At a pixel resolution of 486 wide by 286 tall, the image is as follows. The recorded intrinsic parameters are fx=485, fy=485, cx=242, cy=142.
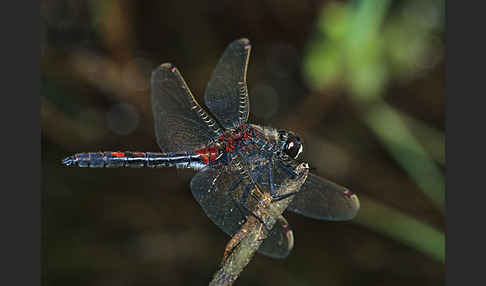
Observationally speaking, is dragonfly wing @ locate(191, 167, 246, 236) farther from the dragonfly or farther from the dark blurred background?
the dark blurred background

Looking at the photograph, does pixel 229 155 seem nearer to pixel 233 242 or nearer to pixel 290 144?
pixel 290 144

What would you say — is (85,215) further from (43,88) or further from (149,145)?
(43,88)

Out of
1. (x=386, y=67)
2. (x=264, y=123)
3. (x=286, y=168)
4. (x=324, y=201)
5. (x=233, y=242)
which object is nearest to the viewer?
(x=233, y=242)

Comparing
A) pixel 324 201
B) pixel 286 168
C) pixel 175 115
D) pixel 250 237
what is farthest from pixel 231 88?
pixel 250 237

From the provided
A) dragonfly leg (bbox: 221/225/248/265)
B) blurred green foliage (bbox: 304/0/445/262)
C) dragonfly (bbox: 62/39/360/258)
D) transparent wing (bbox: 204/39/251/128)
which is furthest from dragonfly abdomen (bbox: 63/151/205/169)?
blurred green foliage (bbox: 304/0/445/262)

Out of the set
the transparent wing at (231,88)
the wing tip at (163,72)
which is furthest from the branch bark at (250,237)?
the wing tip at (163,72)

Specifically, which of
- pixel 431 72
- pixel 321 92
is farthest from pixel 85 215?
pixel 431 72

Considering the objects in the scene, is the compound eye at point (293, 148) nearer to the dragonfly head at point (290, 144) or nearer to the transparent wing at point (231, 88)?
the dragonfly head at point (290, 144)
